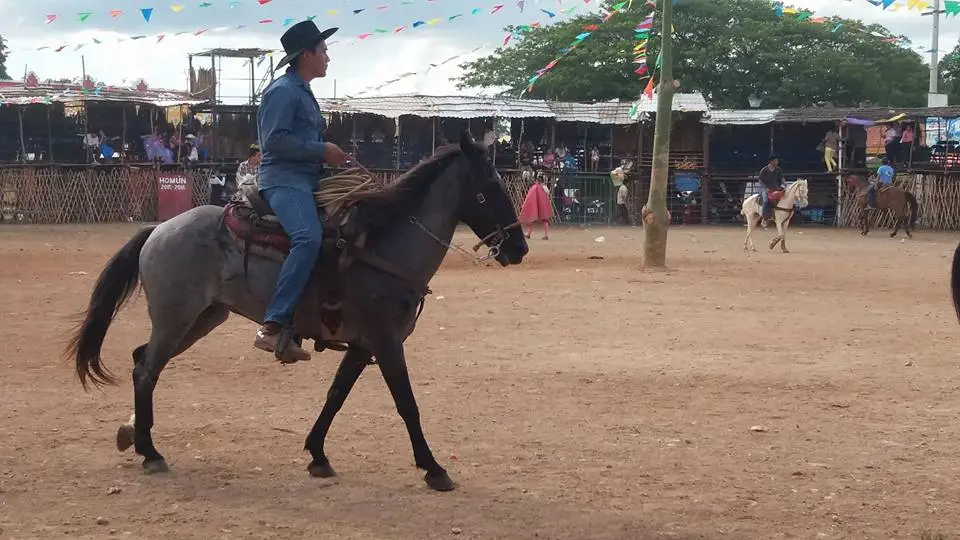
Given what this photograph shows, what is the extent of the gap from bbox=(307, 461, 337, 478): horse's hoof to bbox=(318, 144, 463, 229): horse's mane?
135cm

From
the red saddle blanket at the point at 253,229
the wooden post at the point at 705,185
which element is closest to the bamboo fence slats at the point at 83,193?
the wooden post at the point at 705,185

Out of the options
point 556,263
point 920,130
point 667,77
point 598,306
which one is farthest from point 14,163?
point 920,130

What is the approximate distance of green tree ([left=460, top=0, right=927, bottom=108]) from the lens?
133ft

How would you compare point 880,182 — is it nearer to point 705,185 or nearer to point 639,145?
point 705,185

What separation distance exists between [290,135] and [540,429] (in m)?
2.49

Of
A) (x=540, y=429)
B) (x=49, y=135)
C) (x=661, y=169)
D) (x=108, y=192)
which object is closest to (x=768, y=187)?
(x=661, y=169)

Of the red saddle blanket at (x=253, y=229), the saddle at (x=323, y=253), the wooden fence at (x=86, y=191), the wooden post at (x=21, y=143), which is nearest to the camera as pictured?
the saddle at (x=323, y=253)

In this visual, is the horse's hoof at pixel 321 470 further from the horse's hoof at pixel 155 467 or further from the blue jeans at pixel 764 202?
the blue jeans at pixel 764 202

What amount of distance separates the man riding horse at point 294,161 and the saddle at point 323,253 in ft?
0.28

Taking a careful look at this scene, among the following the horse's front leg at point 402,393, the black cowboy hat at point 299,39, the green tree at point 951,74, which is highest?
the green tree at point 951,74

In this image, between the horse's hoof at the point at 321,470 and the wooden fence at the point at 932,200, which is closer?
the horse's hoof at the point at 321,470

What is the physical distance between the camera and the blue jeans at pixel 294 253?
5617 millimetres

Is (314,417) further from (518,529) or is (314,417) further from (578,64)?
(578,64)

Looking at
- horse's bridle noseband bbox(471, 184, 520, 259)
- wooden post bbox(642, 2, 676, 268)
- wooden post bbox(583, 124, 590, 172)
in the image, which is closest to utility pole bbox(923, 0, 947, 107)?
wooden post bbox(583, 124, 590, 172)
